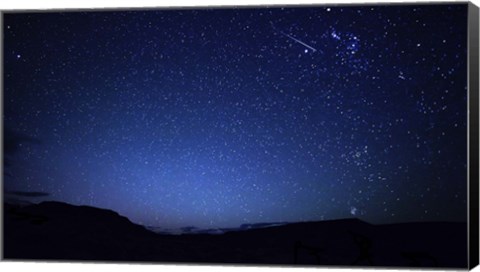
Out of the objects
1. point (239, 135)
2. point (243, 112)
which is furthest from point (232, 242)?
point (243, 112)

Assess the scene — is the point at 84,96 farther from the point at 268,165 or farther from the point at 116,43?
the point at 268,165

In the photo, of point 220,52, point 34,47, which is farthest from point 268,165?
point 34,47

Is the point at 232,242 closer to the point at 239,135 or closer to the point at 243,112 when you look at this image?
the point at 239,135

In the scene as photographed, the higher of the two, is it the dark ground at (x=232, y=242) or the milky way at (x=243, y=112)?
the milky way at (x=243, y=112)

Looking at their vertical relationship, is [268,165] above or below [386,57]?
below

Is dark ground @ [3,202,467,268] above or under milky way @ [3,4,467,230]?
under
